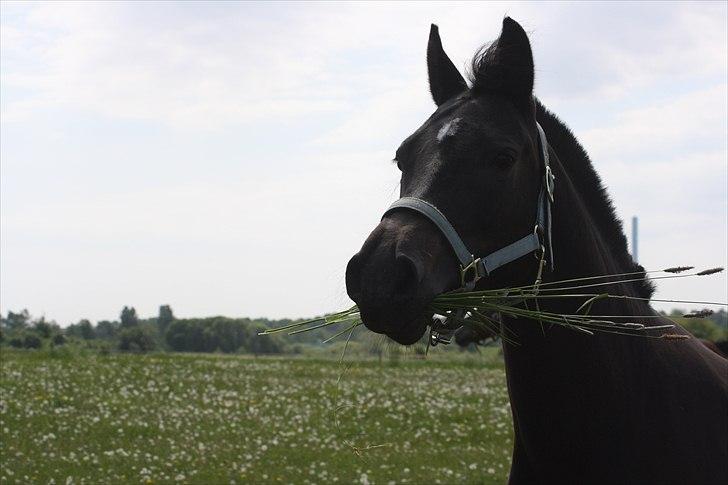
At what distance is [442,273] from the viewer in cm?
317

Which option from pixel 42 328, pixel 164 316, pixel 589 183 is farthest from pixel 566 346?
pixel 164 316

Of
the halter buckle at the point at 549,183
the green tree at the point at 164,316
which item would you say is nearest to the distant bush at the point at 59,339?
the green tree at the point at 164,316

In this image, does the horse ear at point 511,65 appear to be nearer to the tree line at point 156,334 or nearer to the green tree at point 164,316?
the tree line at point 156,334

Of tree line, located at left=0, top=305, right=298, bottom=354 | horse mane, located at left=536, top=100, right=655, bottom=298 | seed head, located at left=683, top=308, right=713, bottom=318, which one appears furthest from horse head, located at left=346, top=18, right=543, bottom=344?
tree line, located at left=0, top=305, right=298, bottom=354

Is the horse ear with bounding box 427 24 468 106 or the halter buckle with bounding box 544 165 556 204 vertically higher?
the horse ear with bounding box 427 24 468 106

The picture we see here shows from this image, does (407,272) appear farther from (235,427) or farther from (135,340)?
(135,340)

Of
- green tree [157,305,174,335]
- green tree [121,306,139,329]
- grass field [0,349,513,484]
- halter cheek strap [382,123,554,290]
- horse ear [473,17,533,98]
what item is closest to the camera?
halter cheek strap [382,123,554,290]

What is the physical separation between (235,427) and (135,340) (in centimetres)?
2641

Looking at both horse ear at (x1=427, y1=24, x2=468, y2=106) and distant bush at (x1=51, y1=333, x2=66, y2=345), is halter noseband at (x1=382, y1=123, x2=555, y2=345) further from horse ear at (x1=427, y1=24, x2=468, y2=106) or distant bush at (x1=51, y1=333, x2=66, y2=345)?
distant bush at (x1=51, y1=333, x2=66, y2=345)

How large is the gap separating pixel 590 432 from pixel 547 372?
0.29 metres

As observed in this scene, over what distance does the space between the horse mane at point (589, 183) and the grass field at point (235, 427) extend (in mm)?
3552

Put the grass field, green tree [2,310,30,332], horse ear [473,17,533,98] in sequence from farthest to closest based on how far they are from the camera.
A: 1. green tree [2,310,30,332]
2. the grass field
3. horse ear [473,17,533,98]

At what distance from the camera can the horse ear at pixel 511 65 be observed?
3658 mm

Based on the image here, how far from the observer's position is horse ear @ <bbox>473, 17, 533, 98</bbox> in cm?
366
